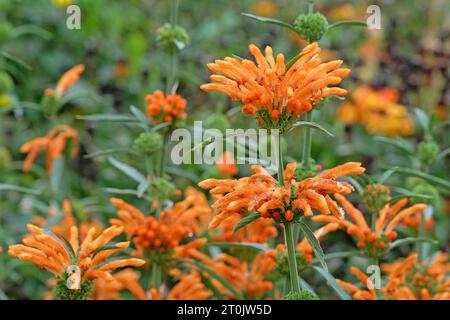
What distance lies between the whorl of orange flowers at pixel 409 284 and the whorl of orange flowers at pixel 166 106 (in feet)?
2.42

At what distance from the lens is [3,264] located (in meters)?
3.02

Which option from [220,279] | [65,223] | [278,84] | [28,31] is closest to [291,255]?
[278,84]

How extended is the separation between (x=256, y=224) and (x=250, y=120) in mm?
1683

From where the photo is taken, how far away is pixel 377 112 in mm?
4492

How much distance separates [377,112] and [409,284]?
209cm

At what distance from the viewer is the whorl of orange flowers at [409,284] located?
225cm

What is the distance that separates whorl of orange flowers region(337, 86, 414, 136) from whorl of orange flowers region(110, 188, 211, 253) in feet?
6.96

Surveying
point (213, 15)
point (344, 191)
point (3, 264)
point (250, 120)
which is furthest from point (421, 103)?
point (344, 191)

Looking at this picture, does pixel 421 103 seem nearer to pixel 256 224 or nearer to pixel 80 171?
pixel 80 171

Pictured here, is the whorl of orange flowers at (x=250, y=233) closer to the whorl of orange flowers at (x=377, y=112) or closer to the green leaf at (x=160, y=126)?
the green leaf at (x=160, y=126)

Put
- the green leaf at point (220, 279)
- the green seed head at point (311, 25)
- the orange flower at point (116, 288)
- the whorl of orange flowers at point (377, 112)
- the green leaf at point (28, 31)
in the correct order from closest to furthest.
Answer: the green seed head at point (311, 25), the green leaf at point (220, 279), the orange flower at point (116, 288), the green leaf at point (28, 31), the whorl of orange flowers at point (377, 112)

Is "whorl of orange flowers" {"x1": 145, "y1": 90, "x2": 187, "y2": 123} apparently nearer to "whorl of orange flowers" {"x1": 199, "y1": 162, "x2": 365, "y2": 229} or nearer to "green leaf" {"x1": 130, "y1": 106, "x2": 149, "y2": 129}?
"green leaf" {"x1": 130, "y1": 106, "x2": 149, "y2": 129}

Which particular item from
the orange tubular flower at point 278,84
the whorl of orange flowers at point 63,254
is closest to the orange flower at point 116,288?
the whorl of orange flowers at point 63,254

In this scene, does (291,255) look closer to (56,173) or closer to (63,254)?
(63,254)
